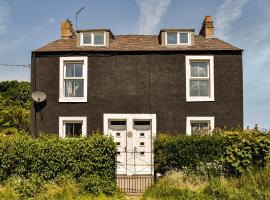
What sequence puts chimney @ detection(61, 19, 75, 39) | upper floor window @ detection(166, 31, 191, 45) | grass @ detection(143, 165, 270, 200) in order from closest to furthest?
grass @ detection(143, 165, 270, 200) → upper floor window @ detection(166, 31, 191, 45) → chimney @ detection(61, 19, 75, 39)

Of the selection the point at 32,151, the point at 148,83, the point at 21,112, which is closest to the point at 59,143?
the point at 32,151

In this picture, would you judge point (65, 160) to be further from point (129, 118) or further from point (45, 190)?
point (129, 118)

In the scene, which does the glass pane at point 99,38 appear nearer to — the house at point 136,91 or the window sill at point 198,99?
the house at point 136,91

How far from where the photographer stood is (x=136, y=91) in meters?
20.1

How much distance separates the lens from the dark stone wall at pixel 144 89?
20.0 meters

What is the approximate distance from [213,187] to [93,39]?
11562 mm

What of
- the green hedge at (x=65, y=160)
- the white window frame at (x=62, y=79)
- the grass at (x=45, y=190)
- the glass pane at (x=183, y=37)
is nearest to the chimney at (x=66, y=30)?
the white window frame at (x=62, y=79)

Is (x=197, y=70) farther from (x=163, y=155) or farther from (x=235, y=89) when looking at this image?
(x=163, y=155)

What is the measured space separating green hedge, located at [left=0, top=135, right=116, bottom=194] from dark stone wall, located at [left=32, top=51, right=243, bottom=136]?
17.7 ft

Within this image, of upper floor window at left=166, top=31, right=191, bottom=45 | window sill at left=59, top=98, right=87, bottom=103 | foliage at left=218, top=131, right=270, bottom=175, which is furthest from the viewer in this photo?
upper floor window at left=166, top=31, right=191, bottom=45

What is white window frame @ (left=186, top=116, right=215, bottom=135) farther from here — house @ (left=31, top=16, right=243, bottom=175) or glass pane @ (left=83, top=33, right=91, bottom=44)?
glass pane @ (left=83, top=33, right=91, bottom=44)

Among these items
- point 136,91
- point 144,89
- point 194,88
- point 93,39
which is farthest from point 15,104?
point 194,88

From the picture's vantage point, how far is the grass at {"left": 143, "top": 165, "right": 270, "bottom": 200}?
12945 mm

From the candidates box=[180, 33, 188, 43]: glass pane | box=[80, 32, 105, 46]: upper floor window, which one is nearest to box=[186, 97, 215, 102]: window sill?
box=[180, 33, 188, 43]: glass pane
